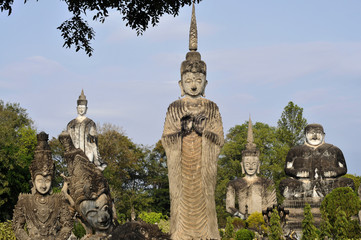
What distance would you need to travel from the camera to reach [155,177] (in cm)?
4666

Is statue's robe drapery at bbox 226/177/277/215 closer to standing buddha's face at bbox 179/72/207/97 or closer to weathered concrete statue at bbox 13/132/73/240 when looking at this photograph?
standing buddha's face at bbox 179/72/207/97

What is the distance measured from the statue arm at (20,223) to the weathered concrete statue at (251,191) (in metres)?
17.4

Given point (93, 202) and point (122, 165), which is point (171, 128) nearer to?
point (93, 202)

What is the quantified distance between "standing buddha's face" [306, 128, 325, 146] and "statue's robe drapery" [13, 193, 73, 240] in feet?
53.3

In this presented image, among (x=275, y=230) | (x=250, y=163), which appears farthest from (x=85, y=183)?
(x=250, y=163)

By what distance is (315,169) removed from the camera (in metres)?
25.3

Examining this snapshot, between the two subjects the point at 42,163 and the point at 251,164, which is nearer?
the point at 42,163

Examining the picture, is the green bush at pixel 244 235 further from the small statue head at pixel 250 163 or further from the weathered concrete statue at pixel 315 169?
the small statue head at pixel 250 163

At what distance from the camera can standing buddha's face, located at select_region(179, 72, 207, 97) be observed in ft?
44.7

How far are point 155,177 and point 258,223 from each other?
70.8ft

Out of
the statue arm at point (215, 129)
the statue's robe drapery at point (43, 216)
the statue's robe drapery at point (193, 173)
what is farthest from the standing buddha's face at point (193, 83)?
the statue's robe drapery at point (43, 216)

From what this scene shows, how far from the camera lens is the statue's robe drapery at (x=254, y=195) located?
2822 centimetres

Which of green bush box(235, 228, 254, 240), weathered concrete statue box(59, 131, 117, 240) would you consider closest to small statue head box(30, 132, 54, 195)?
weathered concrete statue box(59, 131, 117, 240)

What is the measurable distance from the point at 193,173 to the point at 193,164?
199 mm
